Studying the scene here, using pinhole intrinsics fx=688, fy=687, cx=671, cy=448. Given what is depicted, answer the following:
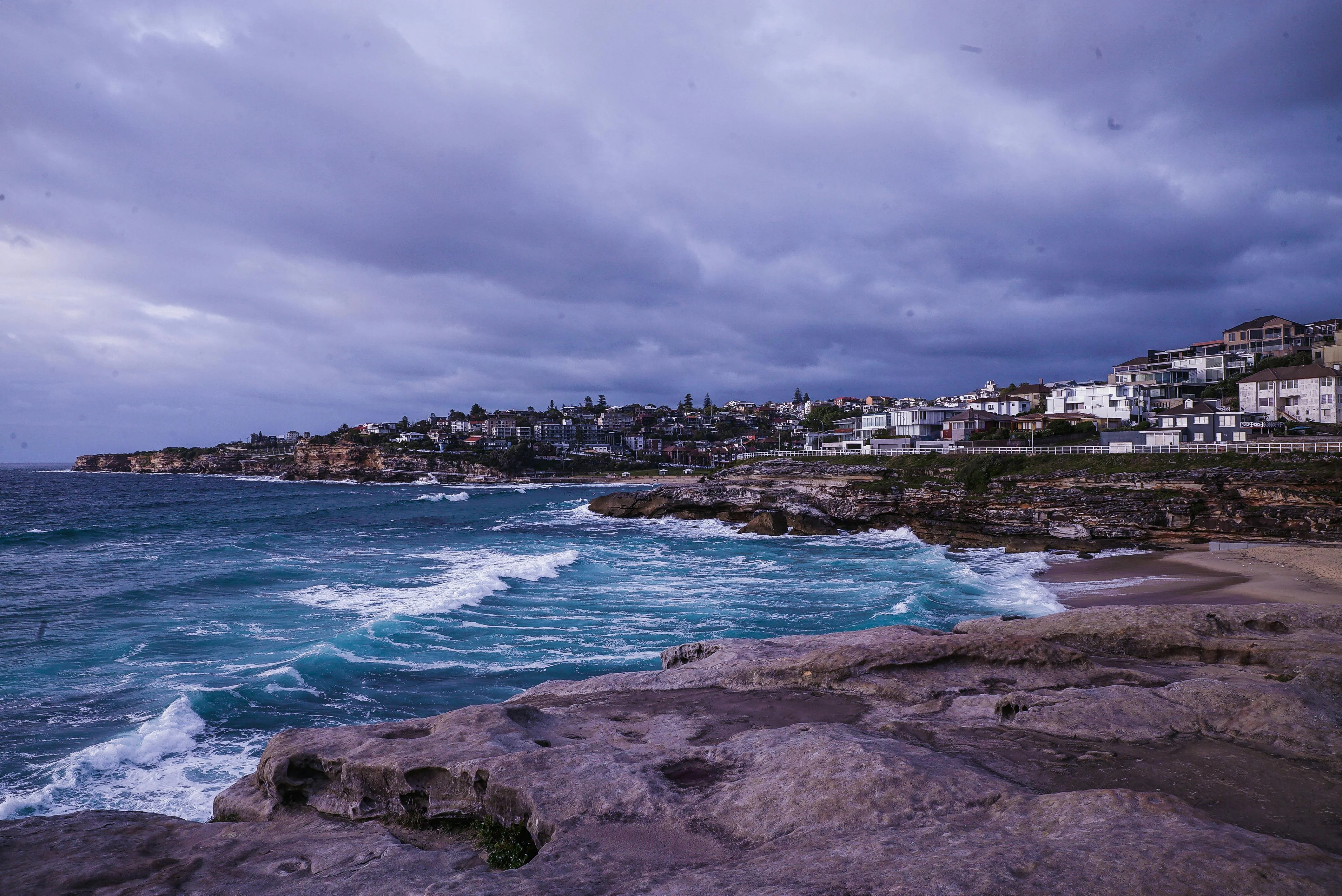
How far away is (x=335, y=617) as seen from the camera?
78.2 ft

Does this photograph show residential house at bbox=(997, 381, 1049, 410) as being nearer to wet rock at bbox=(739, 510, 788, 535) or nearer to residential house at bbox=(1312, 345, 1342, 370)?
residential house at bbox=(1312, 345, 1342, 370)

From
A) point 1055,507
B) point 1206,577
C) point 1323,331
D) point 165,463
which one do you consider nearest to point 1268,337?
point 1323,331

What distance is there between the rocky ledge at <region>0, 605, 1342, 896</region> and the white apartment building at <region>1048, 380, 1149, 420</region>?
79.7 m

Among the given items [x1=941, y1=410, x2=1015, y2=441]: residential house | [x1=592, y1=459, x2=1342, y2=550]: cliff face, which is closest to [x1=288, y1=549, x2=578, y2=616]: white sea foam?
[x1=592, y1=459, x2=1342, y2=550]: cliff face

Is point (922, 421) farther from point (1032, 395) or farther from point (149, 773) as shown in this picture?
point (149, 773)

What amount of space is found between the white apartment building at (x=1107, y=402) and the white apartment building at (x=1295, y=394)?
10.1 meters

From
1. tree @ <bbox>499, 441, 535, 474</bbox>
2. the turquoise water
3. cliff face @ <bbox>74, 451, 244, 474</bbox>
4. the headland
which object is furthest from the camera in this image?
cliff face @ <bbox>74, 451, 244, 474</bbox>

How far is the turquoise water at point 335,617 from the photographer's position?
13398 mm

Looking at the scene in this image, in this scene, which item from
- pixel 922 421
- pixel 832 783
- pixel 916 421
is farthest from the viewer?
pixel 916 421

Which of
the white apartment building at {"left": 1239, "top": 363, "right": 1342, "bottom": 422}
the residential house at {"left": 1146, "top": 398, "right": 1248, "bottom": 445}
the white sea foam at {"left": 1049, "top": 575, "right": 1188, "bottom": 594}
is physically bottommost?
the white sea foam at {"left": 1049, "top": 575, "right": 1188, "bottom": 594}

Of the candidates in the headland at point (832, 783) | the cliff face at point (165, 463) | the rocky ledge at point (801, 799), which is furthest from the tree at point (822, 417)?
the cliff face at point (165, 463)

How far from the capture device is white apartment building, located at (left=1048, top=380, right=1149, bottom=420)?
7919 cm

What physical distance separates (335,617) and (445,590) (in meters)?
5.08

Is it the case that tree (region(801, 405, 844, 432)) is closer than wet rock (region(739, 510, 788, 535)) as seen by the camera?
No
